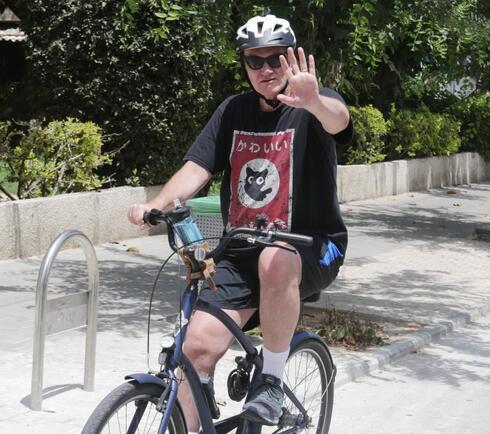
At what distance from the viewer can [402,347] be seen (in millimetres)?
7551

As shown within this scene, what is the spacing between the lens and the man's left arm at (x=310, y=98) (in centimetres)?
396

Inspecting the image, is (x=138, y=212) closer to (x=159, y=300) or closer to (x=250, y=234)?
(x=250, y=234)

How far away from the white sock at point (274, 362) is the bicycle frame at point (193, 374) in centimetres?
5

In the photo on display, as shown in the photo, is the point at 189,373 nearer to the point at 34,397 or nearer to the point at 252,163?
the point at 252,163

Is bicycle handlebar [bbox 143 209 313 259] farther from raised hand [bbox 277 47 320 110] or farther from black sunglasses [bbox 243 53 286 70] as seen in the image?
black sunglasses [bbox 243 53 286 70]

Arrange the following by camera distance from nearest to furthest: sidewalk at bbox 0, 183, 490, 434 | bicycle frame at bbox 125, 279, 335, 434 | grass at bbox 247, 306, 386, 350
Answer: bicycle frame at bbox 125, 279, 335, 434 → sidewalk at bbox 0, 183, 490, 434 → grass at bbox 247, 306, 386, 350

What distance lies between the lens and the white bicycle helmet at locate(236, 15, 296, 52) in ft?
13.9

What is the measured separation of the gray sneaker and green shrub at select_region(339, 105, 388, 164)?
46.4ft

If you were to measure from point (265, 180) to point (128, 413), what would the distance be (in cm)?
114

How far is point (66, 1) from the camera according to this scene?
12.1m

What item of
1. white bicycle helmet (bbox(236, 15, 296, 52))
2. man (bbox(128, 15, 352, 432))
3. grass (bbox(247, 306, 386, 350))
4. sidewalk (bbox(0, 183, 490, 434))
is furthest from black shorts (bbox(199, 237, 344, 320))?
grass (bbox(247, 306, 386, 350))

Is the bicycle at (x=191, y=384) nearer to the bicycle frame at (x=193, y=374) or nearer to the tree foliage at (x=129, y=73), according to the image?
the bicycle frame at (x=193, y=374)

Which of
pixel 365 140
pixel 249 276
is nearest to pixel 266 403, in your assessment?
pixel 249 276

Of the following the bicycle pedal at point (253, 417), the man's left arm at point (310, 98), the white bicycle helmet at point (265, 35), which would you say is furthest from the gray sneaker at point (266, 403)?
the white bicycle helmet at point (265, 35)
